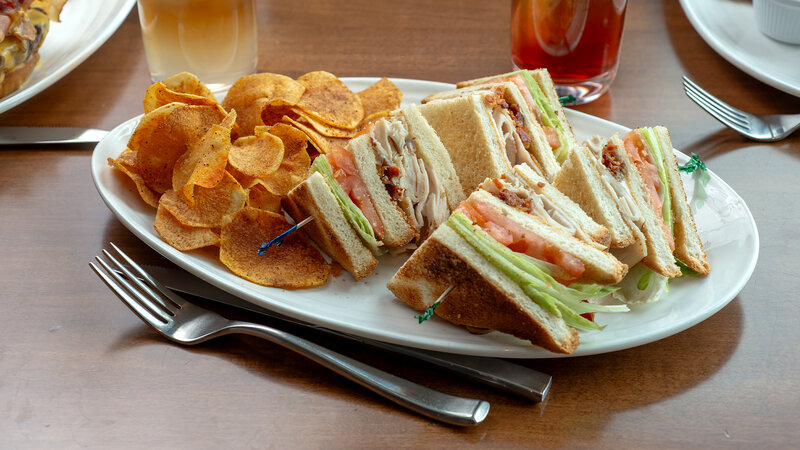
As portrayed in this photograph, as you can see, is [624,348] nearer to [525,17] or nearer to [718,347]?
[718,347]

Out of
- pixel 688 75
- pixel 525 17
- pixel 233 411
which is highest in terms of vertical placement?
pixel 525 17

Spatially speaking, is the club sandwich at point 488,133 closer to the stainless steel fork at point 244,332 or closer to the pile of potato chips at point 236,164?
the pile of potato chips at point 236,164

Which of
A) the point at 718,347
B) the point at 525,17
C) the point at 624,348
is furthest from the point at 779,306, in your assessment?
the point at 525,17

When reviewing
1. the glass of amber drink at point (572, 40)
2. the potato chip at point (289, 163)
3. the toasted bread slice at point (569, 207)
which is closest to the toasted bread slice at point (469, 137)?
the toasted bread slice at point (569, 207)

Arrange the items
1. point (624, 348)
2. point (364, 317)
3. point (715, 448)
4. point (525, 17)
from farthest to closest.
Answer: point (525, 17) → point (364, 317) → point (624, 348) → point (715, 448)

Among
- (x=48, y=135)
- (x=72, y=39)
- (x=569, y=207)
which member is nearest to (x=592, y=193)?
(x=569, y=207)

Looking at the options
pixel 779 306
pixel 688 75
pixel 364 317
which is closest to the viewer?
pixel 364 317

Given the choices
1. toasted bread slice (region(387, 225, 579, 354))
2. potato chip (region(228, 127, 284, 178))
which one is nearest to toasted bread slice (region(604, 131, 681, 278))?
toasted bread slice (region(387, 225, 579, 354))
